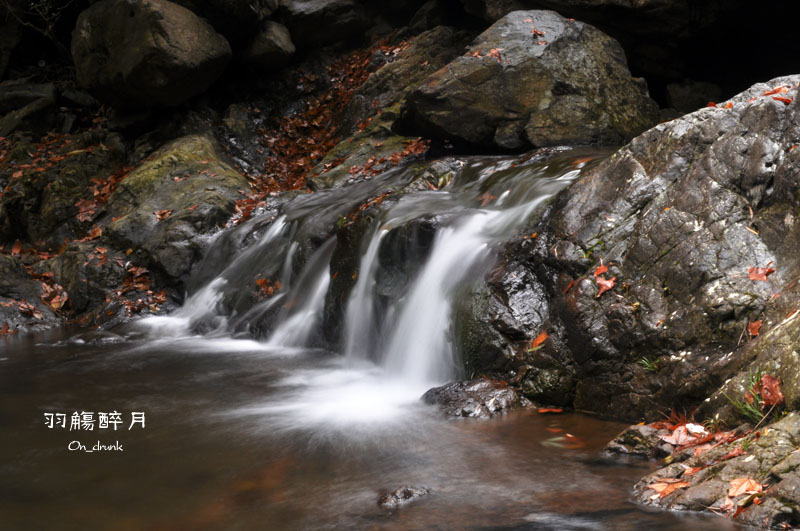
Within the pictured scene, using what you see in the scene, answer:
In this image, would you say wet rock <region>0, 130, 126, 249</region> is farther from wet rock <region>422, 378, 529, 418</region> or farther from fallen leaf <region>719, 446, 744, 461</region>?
fallen leaf <region>719, 446, 744, 461</region>

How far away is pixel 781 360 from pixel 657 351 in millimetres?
1053

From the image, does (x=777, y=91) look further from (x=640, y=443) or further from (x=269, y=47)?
(x=269, y=47)

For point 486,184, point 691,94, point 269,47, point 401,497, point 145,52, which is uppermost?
point 269,47

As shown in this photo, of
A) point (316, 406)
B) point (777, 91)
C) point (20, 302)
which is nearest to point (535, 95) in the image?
point (777, 91)

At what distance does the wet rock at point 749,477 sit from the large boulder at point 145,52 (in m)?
11.3

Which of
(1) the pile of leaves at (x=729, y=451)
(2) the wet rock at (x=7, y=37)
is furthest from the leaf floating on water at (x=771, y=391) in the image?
(2) the wet rock at (x=7, y=37)

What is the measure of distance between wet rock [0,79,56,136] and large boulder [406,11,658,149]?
8.84 meters

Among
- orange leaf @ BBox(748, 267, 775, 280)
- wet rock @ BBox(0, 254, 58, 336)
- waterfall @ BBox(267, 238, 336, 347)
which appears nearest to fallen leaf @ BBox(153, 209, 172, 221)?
wet rock @ BBox(0, 254, 58, 336)

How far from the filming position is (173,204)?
10773 mm

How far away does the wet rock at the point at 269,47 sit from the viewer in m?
14.1

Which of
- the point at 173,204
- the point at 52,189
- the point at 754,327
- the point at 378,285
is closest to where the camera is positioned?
the point at 754,327

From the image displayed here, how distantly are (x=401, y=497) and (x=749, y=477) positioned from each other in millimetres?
1494

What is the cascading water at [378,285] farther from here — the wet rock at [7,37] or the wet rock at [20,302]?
the wet rock at [7,37]

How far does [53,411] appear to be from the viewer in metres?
5.00
